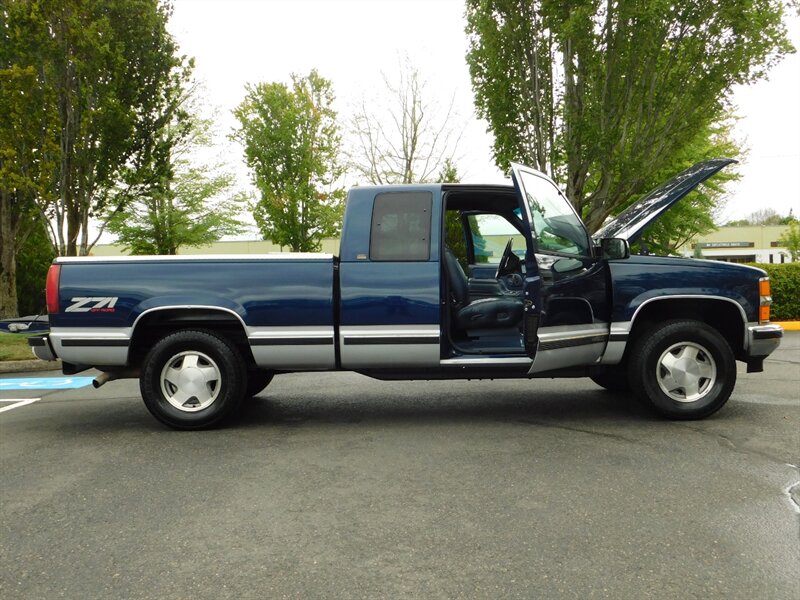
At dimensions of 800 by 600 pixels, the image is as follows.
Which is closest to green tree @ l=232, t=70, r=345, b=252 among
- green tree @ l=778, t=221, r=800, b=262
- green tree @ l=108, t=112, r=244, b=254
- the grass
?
green tree @ l=108, t=112, r=244, b=254

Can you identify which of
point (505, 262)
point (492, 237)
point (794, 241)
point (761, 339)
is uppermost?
point (794, 241)

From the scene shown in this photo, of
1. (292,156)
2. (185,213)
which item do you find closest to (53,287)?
(292,156)

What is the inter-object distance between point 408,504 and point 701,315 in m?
3.53

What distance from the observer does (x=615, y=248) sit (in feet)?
17.5

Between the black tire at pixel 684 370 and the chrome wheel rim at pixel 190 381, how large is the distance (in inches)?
137

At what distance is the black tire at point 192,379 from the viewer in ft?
17.5

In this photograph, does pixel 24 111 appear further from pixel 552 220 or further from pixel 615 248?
pixel 615 248

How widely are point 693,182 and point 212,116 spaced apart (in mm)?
30665

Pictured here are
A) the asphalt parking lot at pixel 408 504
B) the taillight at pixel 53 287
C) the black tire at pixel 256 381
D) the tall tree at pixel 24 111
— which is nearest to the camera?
the asphalt parking lot at pixel 408 504

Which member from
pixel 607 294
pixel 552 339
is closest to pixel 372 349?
pixel 552 339

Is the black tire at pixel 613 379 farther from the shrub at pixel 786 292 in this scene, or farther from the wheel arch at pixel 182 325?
the shrub at pixel 786 292

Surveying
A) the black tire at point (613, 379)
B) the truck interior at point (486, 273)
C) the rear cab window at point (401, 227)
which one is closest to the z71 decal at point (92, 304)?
the rear cab window at point (401, 227)

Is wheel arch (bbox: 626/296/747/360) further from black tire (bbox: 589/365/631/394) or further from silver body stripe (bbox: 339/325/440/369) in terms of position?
silver body stripe (bbox: 339/325/440/369)

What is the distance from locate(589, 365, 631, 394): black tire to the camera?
6.02 meters
